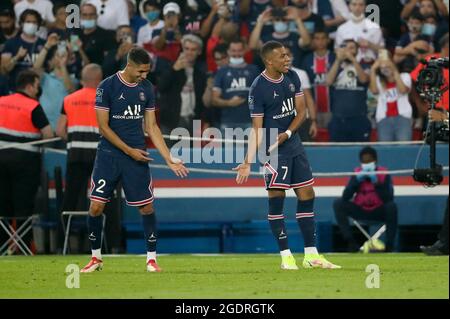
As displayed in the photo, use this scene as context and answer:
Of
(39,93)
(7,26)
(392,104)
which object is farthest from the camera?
(7,26)

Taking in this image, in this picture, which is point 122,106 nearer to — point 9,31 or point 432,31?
point 9,31

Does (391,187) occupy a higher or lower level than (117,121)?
lower

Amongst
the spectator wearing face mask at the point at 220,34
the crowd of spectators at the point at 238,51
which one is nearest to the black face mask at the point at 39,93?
the crowd of spectators at the point at 238,51

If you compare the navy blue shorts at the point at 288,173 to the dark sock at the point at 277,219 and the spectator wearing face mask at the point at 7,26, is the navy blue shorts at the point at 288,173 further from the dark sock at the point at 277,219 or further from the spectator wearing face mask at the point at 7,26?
the spectator wearing face mask at the point at 7,26

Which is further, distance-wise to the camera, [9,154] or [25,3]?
[25,3]

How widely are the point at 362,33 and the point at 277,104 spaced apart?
6.73m

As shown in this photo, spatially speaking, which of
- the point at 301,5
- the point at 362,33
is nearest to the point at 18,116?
the point at 301,5

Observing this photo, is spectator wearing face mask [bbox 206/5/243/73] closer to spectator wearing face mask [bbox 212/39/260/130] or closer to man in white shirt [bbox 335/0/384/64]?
spectator wearing face mask [bbox 212/39/260/130]

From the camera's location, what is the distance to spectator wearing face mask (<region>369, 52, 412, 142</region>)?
19.1 m

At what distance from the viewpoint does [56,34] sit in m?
20.1

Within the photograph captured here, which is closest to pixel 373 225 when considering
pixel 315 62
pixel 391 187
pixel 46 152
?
pixel 391 187

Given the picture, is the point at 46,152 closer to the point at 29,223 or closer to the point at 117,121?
the point at 29,223

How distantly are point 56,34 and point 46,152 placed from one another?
83.8 inches

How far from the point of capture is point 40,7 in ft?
68.9
